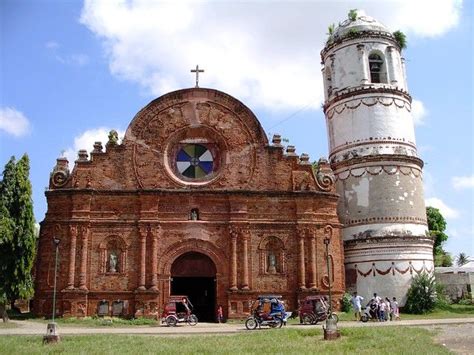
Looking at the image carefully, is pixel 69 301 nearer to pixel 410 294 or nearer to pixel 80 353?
pixel 80 353

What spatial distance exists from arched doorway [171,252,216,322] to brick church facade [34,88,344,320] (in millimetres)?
57

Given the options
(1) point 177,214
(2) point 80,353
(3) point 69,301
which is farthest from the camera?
(1) point 177,214

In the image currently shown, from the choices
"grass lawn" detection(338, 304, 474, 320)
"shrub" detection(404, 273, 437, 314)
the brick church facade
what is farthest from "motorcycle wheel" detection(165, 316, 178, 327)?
"shrub" detection(404, 273, 437, 314)

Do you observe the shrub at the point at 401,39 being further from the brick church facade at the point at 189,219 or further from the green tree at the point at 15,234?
the green tree at the point at 15,234

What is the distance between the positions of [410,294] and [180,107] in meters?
17.1

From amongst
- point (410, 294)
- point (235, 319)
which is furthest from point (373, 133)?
point (235, 319)

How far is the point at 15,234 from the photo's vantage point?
26.3 metres

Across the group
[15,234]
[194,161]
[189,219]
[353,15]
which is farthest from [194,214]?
[353,15]

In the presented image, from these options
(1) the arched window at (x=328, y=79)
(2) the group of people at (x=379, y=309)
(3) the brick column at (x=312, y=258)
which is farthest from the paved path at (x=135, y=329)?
(1) the arched window at (x=328, y=79)

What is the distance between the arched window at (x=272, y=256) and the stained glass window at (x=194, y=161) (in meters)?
5.22

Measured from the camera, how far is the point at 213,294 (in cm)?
2898

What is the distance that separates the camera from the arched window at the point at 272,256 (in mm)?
27969

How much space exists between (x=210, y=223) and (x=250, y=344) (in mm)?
12700

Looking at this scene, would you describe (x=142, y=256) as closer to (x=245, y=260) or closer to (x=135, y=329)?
(x=135, y=329)
